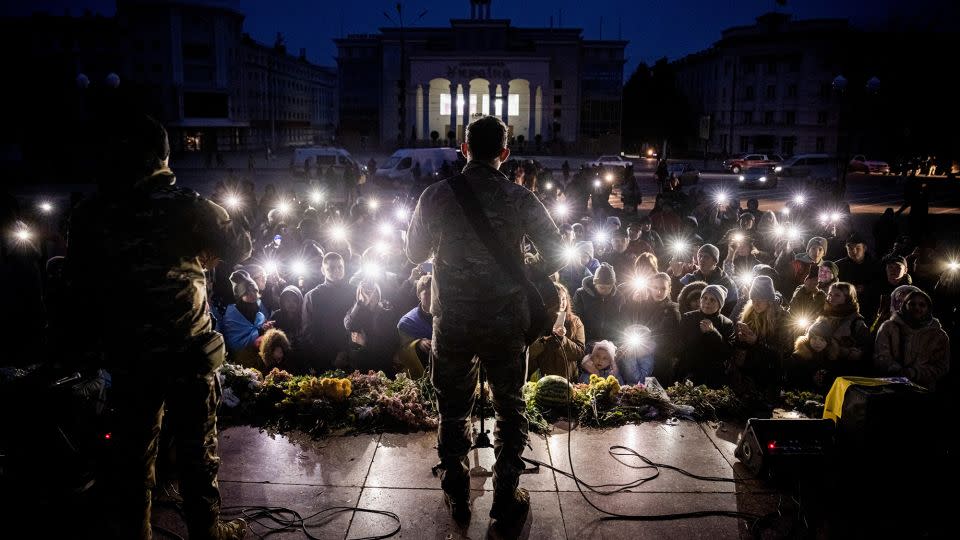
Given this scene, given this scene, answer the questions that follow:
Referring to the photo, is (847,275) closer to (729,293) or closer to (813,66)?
(729,293)

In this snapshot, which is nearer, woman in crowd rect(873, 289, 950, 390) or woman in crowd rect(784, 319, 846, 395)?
woman in crowd rect(873, 289, 950, 390)

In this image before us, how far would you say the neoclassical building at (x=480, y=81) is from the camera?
69625 millimetres

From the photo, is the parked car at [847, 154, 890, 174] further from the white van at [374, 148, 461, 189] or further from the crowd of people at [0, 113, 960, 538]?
the crowd of people at [0, 113, 960, 538]

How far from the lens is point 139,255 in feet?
10.8

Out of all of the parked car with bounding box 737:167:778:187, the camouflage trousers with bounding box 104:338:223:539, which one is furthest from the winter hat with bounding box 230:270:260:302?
the parked car with bounding box 737:167:778:187

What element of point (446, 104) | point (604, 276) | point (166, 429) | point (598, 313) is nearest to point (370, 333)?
point (598, 313)

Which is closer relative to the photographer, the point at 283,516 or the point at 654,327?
the point at 283,516

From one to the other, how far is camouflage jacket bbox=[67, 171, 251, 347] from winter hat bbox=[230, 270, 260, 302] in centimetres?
424

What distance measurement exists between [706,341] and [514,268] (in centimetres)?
374

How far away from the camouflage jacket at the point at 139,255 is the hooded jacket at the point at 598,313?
5.24m

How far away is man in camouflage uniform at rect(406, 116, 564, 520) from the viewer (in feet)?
12.8

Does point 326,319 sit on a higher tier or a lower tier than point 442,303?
lower

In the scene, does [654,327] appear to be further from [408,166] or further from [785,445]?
[408,166]

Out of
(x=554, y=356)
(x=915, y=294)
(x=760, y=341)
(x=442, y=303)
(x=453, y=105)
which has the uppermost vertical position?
(x=453, y=105)
